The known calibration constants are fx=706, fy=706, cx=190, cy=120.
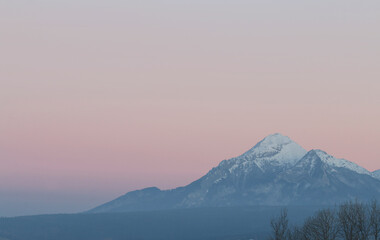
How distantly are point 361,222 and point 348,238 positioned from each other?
794 centimetres

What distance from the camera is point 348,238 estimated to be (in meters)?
196

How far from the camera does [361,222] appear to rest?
627 ft
